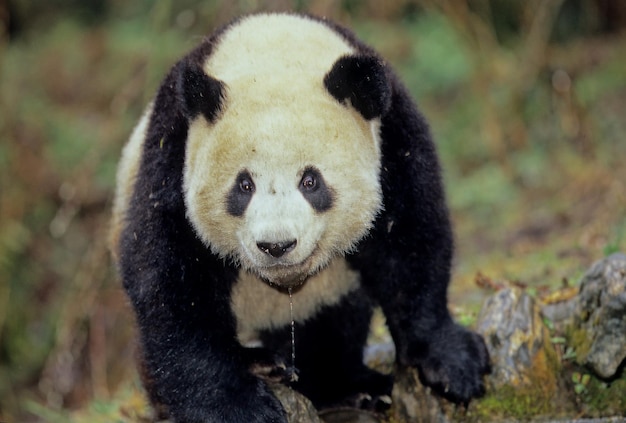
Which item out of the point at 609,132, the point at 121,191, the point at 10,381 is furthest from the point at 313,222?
the point at 609,132

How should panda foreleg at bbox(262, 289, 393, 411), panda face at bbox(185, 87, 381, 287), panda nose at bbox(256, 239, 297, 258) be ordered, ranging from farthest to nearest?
1. panda foreleg at bbox(262, 289, 393, 411)
2. panda face at bbox(185, 87, 381, 287)
3. panda nose at bbox(256, 239, 297, 258)

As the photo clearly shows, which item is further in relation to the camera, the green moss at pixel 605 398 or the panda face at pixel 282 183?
the green moss at pixel 605 398

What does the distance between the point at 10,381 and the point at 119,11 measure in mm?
7956

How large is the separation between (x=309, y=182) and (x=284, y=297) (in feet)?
3.86

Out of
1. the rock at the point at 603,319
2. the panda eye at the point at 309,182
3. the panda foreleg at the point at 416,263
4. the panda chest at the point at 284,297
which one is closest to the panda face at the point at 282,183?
the panda eye at the point at 309,182

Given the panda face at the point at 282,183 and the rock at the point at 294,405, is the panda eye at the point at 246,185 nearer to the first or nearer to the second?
the panda face at the point at 282,183

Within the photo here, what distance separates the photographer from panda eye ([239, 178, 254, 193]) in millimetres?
4055

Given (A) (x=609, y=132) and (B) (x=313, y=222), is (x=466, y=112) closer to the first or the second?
(A) (x=609, y=132)

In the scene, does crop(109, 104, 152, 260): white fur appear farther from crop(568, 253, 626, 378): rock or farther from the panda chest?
crop(568, 253, 626, 378): rock

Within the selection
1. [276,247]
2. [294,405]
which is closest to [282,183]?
[276,247]

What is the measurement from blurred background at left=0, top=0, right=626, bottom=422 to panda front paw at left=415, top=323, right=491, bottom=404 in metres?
1.20

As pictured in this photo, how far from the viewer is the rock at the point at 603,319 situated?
4574 millimetres

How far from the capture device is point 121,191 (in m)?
5.39

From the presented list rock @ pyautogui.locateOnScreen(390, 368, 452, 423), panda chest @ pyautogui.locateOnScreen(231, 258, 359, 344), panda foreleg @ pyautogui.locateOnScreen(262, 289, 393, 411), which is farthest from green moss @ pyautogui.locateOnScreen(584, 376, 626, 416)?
panda chest @ pyautogui.locateOnScreen(231, 258, 359, 344)
